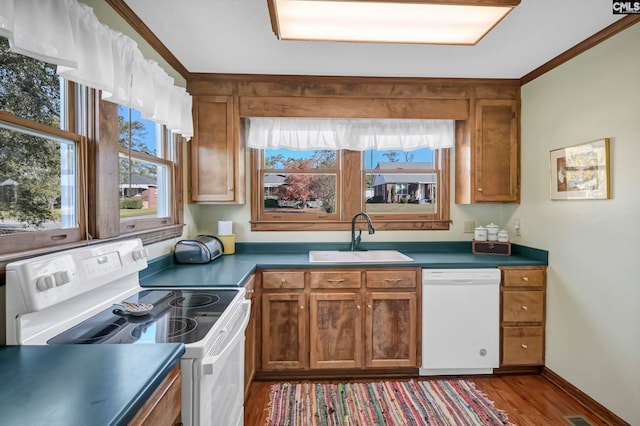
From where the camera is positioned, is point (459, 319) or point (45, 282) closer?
point (45, 282)

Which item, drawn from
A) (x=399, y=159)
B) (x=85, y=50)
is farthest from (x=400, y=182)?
(x=85, y=50)

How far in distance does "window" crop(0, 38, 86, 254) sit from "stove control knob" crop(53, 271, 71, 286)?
0.20m

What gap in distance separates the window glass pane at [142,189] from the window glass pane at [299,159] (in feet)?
3.13

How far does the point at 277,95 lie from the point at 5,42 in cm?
176

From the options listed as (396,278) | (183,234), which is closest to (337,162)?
(396,278)

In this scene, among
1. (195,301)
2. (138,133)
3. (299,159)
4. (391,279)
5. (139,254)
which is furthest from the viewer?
(299,159)

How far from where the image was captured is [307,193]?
3027mm

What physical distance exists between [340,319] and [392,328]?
41 centimetres


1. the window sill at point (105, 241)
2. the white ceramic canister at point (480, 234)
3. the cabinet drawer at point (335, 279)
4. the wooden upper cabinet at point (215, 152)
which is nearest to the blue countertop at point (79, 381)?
the window sill at point (105, 241)

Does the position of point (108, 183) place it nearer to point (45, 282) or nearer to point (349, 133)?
point (45, 282)

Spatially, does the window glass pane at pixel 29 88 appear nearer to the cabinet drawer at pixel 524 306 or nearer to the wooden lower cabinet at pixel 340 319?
the wooden lower cabinet at pixel 340 319

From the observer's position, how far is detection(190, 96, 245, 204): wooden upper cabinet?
2.64 meters

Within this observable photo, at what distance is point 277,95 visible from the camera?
2.69m

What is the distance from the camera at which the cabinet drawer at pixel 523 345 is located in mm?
2477
